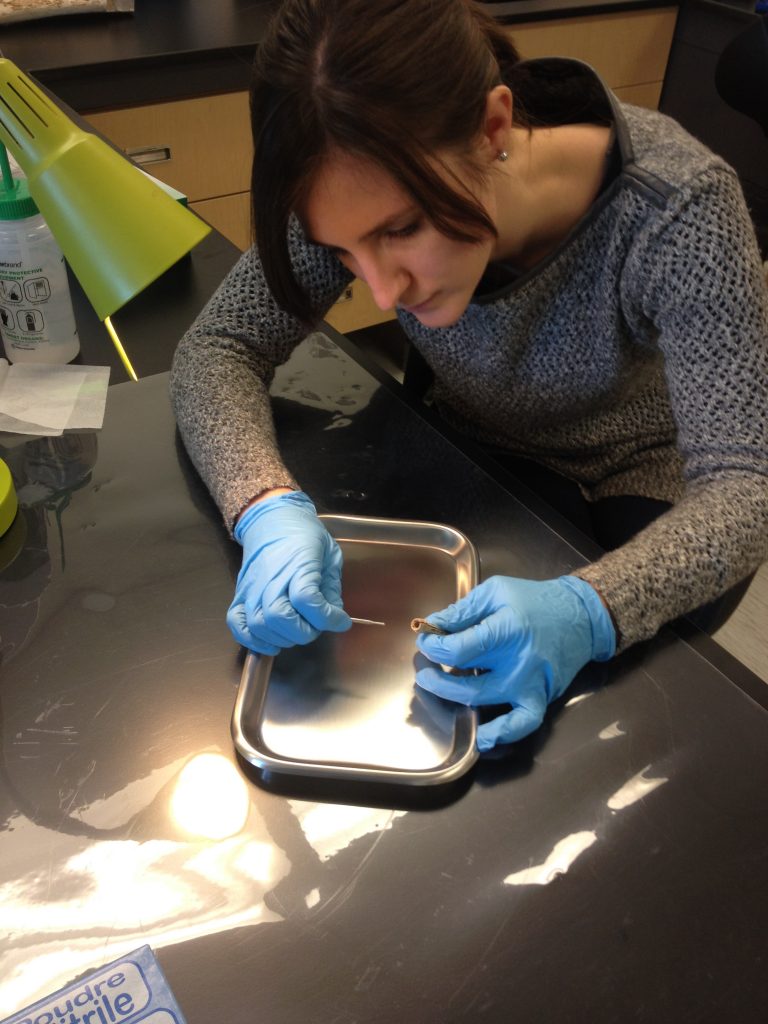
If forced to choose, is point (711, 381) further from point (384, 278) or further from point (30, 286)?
point (30, 286)

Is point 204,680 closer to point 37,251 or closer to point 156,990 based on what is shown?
point 156,990

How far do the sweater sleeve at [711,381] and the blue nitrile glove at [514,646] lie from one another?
71 millimetres

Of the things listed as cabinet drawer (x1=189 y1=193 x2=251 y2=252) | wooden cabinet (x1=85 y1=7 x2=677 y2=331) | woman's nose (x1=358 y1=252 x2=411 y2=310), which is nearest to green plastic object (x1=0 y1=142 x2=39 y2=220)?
woman's nose (x1=358 y1=252 x2=411 y2=310)

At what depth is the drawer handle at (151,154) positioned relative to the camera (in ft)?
7.01

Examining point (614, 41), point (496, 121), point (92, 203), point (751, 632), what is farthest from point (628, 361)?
point (614, 41)

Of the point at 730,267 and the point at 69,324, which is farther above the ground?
the point at 730,267

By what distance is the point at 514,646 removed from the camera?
67 centimetres

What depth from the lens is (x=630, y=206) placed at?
87 centimetres

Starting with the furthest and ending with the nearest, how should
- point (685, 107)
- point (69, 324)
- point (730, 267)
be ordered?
point (685, 107) → point (69, 324) → point (730, 267)

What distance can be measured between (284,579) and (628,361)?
0.53 m

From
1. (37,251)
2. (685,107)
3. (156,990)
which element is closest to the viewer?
(156,990)

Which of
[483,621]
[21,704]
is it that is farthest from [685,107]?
[21,704]

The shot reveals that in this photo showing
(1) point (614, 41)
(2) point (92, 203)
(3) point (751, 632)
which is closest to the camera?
(2) point (92, 203)

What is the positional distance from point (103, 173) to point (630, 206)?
537mm
